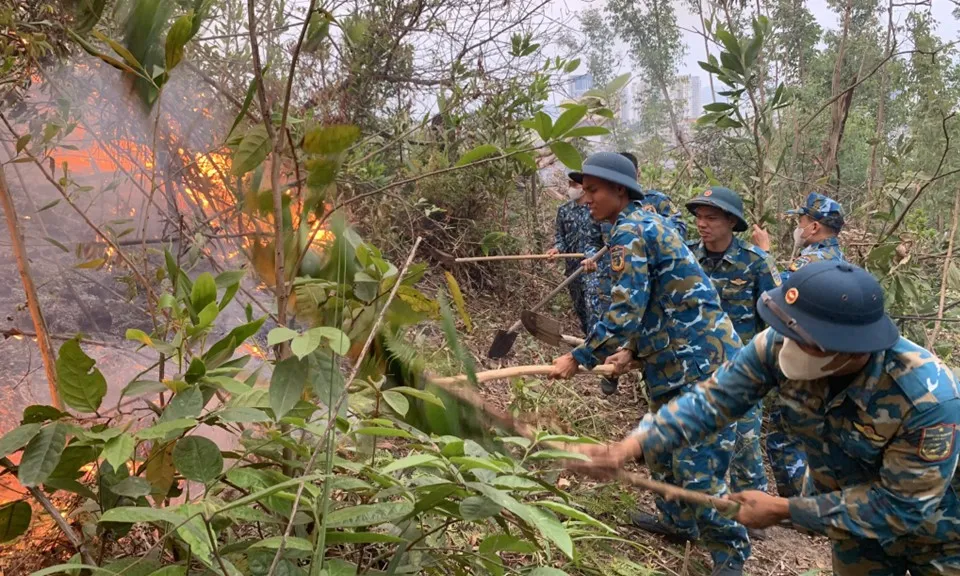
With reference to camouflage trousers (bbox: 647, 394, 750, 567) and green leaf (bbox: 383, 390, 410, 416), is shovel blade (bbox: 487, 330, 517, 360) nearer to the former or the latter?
camouflage trousers (bbox: 647, 394, 750, 567)

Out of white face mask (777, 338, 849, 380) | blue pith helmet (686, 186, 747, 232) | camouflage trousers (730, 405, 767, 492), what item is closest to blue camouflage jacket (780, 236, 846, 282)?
blue pith helmet (686, 186, 747, 232)

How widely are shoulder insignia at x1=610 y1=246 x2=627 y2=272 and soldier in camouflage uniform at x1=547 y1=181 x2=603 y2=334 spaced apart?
237 cm

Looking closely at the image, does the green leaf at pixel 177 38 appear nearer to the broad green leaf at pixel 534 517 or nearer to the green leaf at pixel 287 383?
the green leaf at pixel 287 383

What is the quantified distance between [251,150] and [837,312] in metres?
1.48

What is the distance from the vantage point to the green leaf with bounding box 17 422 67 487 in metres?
1.19

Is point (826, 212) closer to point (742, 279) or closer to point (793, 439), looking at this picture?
point (742, 279)

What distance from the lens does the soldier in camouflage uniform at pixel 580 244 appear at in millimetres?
5914

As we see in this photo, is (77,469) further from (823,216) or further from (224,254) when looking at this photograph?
(823,216)

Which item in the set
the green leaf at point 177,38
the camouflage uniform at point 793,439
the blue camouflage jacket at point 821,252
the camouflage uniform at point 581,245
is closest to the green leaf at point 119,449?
the green leaf at point 177,38

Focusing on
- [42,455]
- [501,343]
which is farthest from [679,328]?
[42,455]

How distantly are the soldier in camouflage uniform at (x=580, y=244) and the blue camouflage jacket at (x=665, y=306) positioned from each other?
2295 millimetres

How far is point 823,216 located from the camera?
14.4 ft

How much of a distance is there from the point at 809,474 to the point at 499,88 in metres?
5.02

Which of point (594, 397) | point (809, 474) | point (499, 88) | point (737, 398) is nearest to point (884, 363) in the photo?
point (737, 398)
